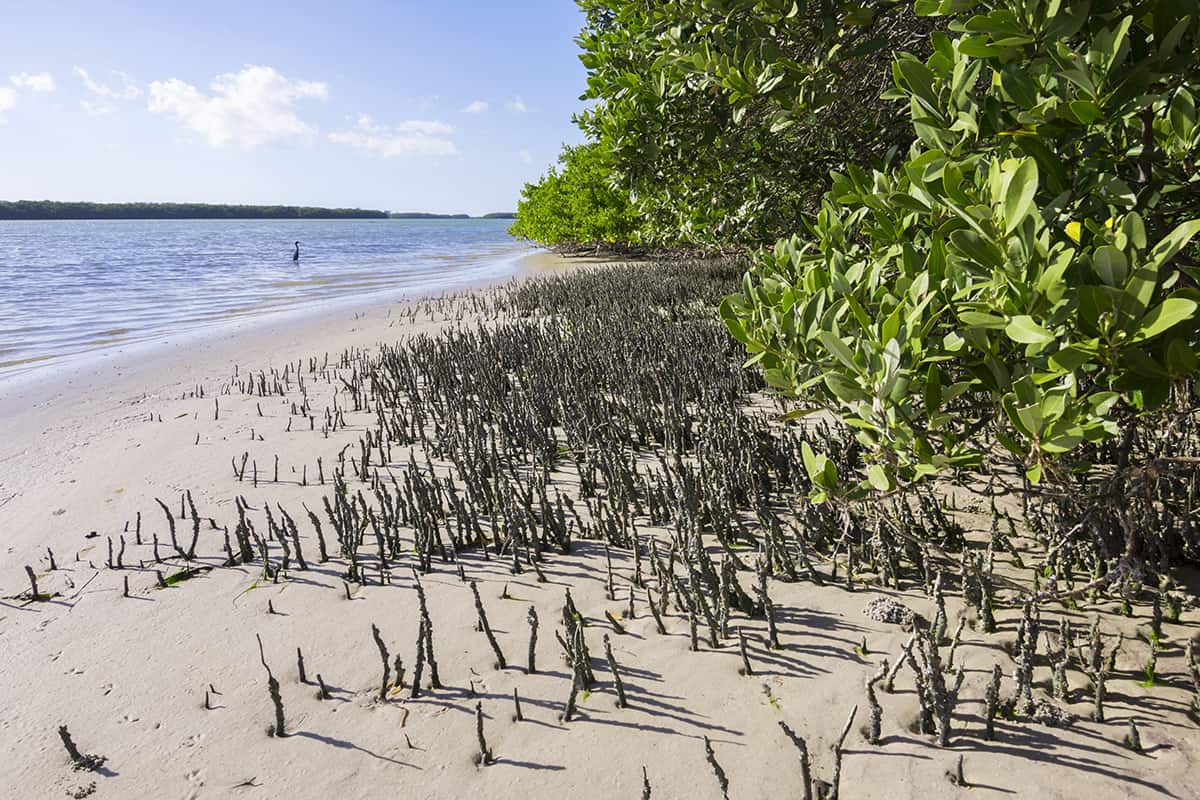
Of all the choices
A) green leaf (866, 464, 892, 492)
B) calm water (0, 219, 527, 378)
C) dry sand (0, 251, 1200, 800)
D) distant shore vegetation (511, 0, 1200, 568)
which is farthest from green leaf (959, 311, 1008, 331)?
calm water (0, 219, 527, 378)

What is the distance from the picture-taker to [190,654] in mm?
2422

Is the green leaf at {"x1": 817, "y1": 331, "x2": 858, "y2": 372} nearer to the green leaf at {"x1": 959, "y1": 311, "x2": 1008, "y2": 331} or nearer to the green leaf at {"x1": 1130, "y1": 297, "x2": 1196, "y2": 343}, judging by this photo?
the green leaf at {"x1": 959, "y1": 311, "x2": 1008, "y2": 331}

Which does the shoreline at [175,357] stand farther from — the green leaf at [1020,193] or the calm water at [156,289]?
the green leaf at [1020,193]

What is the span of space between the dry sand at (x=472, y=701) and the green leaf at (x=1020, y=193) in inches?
50.8

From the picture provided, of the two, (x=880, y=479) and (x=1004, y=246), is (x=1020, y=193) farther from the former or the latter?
(x=880, y=479)

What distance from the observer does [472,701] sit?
2.05 metres

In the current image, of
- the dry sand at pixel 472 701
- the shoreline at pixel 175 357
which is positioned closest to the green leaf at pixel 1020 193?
the dry sand at pixel 472 701

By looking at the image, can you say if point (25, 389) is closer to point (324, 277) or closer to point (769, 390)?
point (769, 390)

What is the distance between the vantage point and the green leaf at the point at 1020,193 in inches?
49.3

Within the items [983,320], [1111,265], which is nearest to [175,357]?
[983,320]

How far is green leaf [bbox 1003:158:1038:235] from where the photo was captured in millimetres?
1252

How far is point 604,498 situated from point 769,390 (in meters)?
2.10

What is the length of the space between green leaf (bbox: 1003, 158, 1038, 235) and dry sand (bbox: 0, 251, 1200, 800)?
1.29m

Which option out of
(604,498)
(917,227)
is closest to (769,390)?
(604,498)
